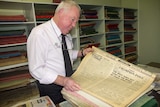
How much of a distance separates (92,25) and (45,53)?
1614 millimetres

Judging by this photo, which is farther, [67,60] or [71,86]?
[67,60]

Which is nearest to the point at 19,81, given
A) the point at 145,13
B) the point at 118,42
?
the point at 118,42

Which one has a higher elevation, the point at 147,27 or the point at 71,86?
the point at 147,27

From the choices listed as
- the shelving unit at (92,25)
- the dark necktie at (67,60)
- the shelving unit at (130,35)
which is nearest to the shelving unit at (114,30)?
the shelving unit at (92,25)

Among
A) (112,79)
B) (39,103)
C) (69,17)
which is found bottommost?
(39,103)

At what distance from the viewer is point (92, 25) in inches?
96.5

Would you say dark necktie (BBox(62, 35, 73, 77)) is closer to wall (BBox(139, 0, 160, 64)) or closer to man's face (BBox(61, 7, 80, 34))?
man's face (BBox(61, 7, 80, 34))

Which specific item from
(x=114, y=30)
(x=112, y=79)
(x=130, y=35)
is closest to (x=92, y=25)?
(x=114, y=30)

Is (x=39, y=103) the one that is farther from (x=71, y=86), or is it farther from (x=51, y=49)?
(x=51, y=49)

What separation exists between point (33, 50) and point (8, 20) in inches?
33.3

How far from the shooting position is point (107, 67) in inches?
29.9

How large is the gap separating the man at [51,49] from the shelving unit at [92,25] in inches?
28.6

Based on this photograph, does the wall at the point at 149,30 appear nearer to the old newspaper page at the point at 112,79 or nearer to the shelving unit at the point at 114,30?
the shelving unit at the point at 114,30

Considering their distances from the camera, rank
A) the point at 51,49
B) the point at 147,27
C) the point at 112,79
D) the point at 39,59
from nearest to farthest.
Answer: the point at 112,79, the point at 39,59, the point at 51,49, the point at 147,27
